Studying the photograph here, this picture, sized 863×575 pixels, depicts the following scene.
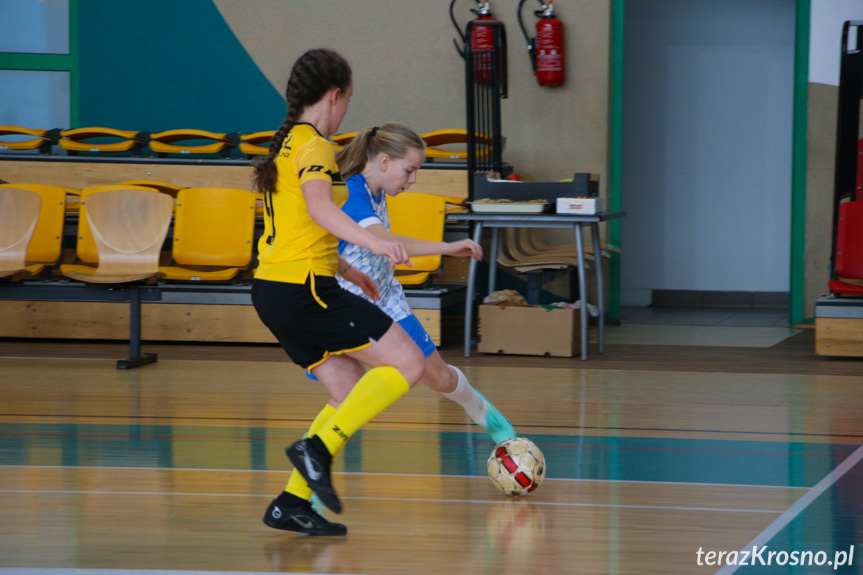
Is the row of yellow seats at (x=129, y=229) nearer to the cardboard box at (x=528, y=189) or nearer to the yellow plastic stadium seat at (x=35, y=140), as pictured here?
the yellow plastic stadium seat at (x=35, y=140)

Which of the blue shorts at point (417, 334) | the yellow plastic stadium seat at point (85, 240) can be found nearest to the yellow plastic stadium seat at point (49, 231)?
the yellow plastic stadium seat at point (85, 240)

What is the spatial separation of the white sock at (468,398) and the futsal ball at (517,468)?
0.15 metres

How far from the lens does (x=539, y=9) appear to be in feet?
25.0

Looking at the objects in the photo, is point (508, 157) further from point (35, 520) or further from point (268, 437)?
point (35, 520)

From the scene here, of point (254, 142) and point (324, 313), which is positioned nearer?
point (324, 313)

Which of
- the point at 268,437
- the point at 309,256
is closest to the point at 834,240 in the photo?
the point at 268,437

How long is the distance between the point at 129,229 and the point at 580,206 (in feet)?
9.18

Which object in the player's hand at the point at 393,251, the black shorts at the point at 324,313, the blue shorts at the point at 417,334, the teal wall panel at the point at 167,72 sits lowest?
the blue shorts at the point at 417,334

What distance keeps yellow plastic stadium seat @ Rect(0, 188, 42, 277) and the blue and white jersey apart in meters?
3.91

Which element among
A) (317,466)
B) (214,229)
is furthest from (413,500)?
(214,229)

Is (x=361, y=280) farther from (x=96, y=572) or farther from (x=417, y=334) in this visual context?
(x=96, y=572)

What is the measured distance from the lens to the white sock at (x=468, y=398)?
10.4ft

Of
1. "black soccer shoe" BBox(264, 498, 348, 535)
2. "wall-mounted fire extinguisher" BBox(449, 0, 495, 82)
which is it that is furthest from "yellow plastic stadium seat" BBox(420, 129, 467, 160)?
"black soccer shoe" BBox(264, 498, 348, 535)

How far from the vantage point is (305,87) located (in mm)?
2660
